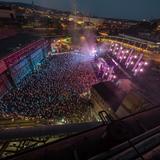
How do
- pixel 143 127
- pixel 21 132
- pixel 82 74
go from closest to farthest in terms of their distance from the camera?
pixel 143 127 < pixel 21 132 < pixel 82 74

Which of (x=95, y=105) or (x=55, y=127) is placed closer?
(x=55, y=127)

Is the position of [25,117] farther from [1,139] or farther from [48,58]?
[48,58]

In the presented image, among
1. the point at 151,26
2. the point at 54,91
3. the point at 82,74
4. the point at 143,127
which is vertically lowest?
the point at 151,26

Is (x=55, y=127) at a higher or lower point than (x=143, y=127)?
lower

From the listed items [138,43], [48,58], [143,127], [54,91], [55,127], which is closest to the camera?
[143,127]

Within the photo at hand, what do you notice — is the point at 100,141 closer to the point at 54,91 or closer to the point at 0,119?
the point at 0,119

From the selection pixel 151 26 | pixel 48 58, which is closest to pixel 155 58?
pixel 48 58

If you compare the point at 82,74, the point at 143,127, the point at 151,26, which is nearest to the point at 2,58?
the point at 82,74

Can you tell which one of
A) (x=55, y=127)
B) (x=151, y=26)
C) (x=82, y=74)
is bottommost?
(x=151, y=26)

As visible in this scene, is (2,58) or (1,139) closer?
(1,139)
